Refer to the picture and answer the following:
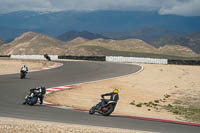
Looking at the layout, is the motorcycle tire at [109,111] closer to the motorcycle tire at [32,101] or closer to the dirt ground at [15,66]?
the motorcycle tire at [32,101]

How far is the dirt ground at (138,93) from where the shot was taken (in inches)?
632

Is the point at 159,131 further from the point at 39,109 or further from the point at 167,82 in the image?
the point at 167,82

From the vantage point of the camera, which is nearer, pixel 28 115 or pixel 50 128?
pixel 50 128

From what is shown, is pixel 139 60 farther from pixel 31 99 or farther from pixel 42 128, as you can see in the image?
pixel 42 128

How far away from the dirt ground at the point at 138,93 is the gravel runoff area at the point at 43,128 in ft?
15.8

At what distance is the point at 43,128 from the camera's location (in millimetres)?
9477

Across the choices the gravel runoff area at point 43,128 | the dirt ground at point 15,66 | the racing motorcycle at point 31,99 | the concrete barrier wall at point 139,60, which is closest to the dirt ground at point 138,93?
the racing motorcycle at point 31,99

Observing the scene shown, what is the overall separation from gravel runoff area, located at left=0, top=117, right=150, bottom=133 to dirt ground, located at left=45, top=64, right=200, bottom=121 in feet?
15.8

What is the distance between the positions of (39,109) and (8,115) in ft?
5.84

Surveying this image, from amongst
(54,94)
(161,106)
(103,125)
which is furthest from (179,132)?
(54,94)

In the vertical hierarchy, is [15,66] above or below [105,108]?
above

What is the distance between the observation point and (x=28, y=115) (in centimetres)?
1141

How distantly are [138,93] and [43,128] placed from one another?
12978 millimetres

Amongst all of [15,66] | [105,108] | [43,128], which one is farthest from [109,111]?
[15,66]
